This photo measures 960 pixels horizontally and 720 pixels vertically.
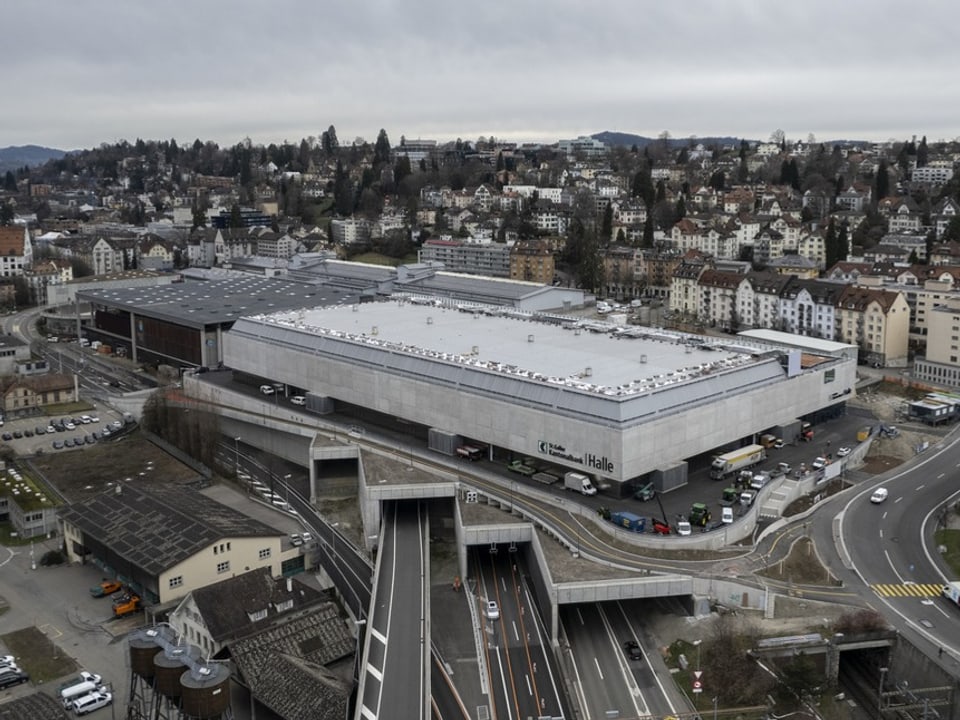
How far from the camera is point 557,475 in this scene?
4234 cm

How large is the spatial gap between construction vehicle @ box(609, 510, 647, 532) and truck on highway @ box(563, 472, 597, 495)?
2.91m

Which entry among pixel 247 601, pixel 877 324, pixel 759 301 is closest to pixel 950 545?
pixel 247 601

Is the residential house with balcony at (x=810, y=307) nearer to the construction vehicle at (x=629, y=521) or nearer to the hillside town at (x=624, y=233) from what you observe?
the hillside town at (x=624, y=233)

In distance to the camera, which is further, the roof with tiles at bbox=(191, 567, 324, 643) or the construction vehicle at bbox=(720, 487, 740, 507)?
the construction vehicle at bbox=(720, 487, 740, 507)

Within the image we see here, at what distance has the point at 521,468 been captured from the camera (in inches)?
1695

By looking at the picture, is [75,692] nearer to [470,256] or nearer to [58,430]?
[58,430]

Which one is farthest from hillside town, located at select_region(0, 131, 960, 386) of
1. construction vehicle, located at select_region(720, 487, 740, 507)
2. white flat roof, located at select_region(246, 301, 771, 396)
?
construction vehicle, located at select_region(720, 487, 740, 507)

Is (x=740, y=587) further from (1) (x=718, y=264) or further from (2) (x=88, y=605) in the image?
(1) (x=718, y=264)

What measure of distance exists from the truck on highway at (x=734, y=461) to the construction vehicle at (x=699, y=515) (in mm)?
4889

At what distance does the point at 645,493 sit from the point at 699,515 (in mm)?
2888

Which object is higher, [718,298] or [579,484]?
[718,298]

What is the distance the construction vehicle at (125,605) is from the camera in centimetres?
3456

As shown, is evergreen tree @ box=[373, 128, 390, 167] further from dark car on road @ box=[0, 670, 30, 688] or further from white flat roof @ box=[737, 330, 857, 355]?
dark car on road @ box=[0, 670, 30, 688]

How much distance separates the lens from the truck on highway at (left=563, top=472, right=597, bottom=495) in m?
40.3
